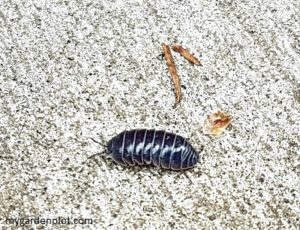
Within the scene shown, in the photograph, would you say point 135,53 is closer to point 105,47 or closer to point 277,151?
point 105,47

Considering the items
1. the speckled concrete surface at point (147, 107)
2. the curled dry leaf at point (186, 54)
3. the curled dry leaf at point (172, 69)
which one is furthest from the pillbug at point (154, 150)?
the curled dry leaf at point (186, 54)

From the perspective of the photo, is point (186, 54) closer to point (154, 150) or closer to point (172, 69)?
point (172, 69)

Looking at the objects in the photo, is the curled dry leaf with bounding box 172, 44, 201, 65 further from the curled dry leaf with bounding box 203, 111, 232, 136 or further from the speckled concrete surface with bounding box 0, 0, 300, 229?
A: the curled dry leaf with bounding box 203, 111, 232, 136

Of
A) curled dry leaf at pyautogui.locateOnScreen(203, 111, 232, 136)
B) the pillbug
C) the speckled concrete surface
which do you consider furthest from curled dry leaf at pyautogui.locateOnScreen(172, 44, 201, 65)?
the pillbug

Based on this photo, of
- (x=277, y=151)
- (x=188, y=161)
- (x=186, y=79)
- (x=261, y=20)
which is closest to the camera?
(x=188, y=161)

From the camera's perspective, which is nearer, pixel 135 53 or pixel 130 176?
pixel 130 176

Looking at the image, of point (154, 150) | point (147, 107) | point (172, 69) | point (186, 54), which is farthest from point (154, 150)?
point (186, 54)

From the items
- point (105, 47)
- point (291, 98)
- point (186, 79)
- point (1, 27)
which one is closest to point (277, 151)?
point (291, 98)

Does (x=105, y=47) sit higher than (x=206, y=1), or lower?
lower
